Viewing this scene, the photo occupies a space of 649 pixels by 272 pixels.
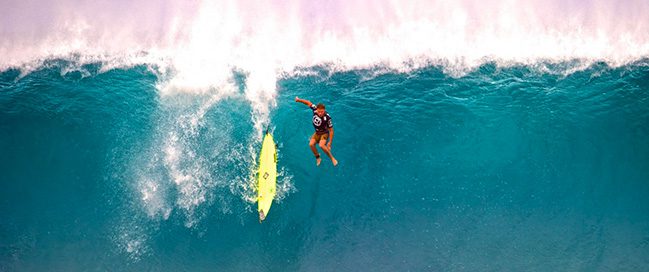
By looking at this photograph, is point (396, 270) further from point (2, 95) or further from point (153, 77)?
point (2, 95)

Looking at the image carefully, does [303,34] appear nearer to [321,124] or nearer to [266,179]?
[266,179]

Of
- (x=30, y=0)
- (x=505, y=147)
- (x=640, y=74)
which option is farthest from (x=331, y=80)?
(x=30, y=0)

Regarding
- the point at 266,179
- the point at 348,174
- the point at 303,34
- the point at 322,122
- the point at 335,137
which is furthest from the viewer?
the point at 303,34

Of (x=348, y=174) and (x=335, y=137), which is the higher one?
(x=335, y=137)

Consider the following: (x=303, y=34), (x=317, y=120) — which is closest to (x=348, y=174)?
(x=317, y=120)

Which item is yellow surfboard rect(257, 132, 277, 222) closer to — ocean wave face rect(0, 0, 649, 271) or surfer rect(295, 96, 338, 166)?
ocean wave face rect(0, 0, 649, 271)
